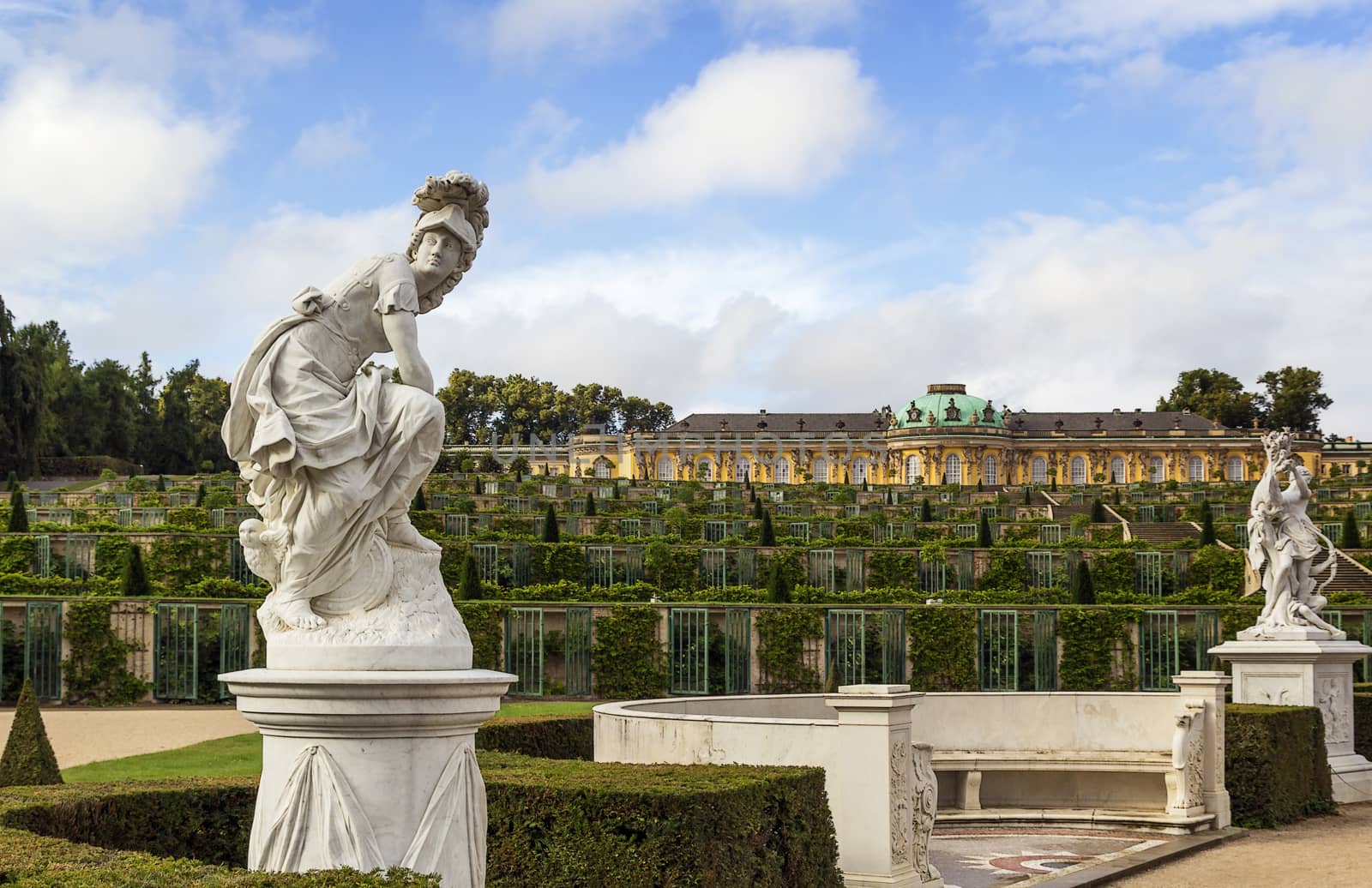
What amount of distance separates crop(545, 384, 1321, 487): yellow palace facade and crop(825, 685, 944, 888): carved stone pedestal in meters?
84.2

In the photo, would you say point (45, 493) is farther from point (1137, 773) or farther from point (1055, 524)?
point (1137, 773)

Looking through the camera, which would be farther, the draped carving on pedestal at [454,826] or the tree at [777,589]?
the tree at [777,589]

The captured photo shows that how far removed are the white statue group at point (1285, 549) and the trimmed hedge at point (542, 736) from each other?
6.54 m

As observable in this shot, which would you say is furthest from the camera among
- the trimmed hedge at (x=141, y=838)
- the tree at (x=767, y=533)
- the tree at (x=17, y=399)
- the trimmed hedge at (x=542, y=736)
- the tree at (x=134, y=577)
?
the tree at (x=17, y=399)

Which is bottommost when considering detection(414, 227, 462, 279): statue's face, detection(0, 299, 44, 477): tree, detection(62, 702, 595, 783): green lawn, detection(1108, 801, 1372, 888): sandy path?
detection(1108, 801, 1372, 888): sandy path

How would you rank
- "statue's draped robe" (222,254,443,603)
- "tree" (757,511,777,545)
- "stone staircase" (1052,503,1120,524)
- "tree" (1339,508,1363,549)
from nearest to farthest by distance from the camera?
"statue's draped robe" (222,254,443,603) → "tree" (757,511,777,545) → "tree" (1339,508,1363,549) → "stone staircase" (1052,503,1120,524)

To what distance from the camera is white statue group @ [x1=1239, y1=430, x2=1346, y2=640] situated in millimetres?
14328

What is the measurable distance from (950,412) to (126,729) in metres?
83.7

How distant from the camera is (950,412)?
97.2 m

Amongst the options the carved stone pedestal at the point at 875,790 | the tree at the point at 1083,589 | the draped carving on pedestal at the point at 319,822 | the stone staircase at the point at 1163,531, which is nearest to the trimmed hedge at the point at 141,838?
the draped carving on pedestal at the point at 319,822

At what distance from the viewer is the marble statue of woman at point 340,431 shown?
14.3ft

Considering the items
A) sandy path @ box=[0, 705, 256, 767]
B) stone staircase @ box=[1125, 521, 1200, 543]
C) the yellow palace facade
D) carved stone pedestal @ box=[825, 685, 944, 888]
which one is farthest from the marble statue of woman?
the yellow palace facade

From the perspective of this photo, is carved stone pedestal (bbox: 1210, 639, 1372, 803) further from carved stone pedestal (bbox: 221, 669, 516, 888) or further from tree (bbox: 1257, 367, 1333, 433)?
tree (bbox: 1257, 367, 1333, 433)

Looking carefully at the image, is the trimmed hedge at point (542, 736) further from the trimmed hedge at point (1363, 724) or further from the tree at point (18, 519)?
the tree at point (18, 519)
